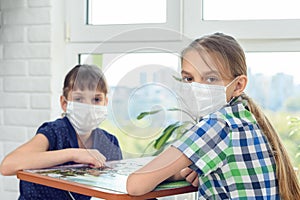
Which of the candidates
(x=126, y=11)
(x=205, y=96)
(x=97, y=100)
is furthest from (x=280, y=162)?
(x=126, y=11)

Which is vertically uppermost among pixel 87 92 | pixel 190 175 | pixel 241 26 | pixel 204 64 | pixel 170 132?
pixel 241 26

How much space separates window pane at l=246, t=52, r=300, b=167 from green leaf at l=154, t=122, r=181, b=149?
2.59ft

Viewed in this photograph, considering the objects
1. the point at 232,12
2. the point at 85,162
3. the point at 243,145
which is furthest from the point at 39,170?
the point at 232,12

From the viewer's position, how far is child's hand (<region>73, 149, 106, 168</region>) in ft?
5.79

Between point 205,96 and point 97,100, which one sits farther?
point 97,100

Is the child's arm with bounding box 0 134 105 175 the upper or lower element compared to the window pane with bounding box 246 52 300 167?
lower

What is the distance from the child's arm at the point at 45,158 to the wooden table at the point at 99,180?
3 cm

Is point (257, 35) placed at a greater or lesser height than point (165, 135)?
greater

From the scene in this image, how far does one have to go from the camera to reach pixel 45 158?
1.79m

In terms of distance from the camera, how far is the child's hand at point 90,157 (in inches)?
69.5

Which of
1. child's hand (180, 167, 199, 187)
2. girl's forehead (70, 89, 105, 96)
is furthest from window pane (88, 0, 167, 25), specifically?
child's hand (180, 167, 199, 187)

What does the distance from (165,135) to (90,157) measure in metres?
0.25

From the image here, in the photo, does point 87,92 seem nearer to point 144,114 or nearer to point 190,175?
point 144,114

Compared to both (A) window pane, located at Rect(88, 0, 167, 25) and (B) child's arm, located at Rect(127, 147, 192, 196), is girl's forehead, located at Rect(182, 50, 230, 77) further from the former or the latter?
(A) window pane, located at Rect(88, 0, 167, 25)
